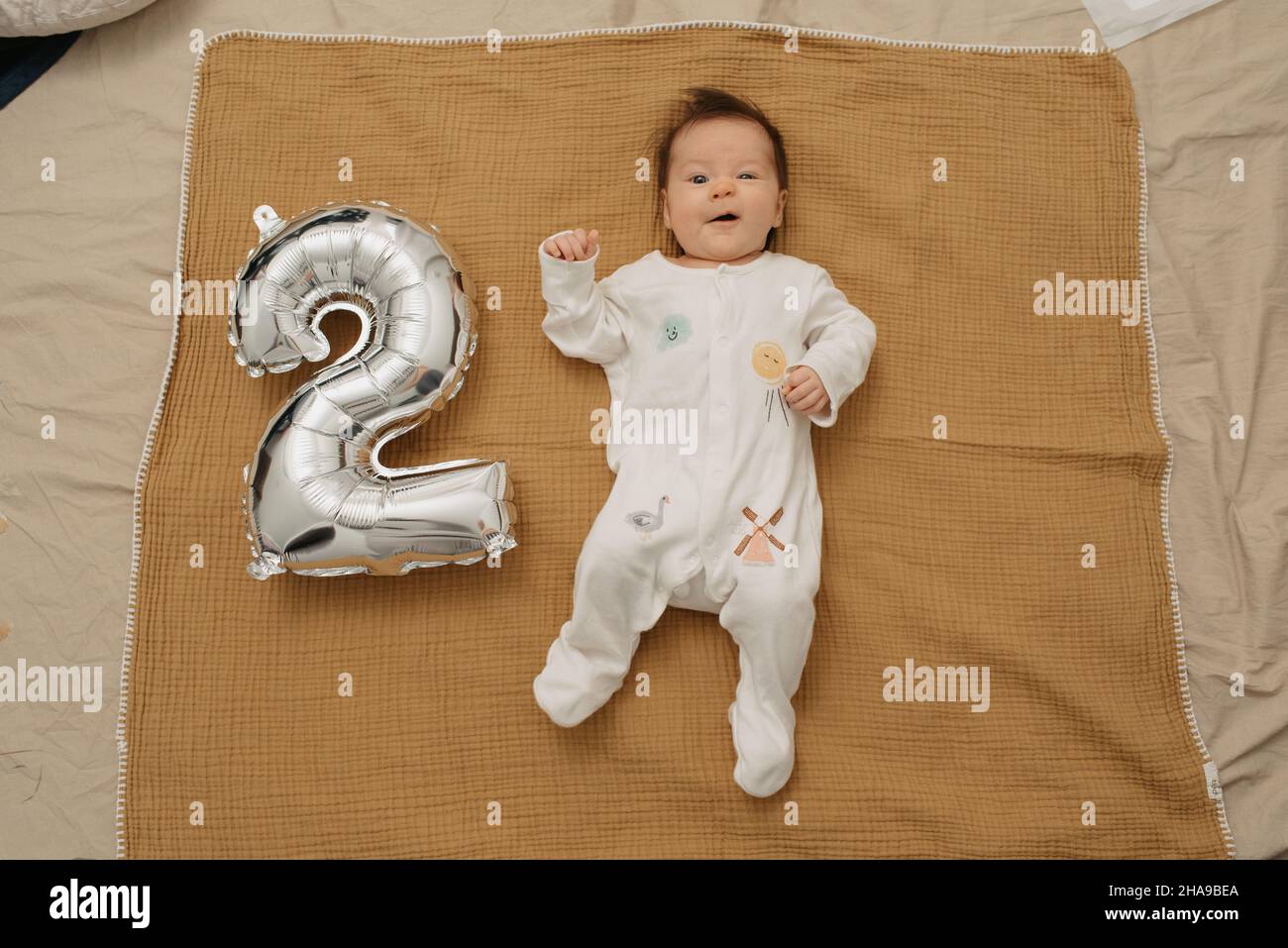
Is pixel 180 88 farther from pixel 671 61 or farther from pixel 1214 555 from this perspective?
pixel 1214 555

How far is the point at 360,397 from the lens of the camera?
163 centimetres

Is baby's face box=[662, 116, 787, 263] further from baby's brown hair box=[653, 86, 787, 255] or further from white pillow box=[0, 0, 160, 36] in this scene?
white pillow box=[0, 0, 160, 36]

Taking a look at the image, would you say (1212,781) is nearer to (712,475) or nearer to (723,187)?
(712,475)

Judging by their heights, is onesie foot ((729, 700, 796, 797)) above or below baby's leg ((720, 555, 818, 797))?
below

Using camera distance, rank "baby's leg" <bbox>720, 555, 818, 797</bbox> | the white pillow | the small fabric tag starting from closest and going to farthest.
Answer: "baby's leg" <bbox>720, 555, 818, 797</bbox>
the small fabric tag
the white pillow

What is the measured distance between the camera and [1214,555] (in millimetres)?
1797

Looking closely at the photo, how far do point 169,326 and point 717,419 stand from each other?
1125mm

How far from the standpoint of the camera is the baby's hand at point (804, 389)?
5.29 ft

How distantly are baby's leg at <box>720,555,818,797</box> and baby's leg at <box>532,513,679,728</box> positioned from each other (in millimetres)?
139

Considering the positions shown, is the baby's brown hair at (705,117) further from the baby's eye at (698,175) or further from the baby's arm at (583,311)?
the baby's arm at (583,311)

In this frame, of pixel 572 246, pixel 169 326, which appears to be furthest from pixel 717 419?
pixel 169 326

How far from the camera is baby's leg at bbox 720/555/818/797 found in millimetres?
1586

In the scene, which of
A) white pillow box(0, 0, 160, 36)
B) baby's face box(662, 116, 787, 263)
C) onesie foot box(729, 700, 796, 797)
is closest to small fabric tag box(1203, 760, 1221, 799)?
onesie foot box(729, 700, 796, 797)

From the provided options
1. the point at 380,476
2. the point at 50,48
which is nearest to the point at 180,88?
the point at 50,48
